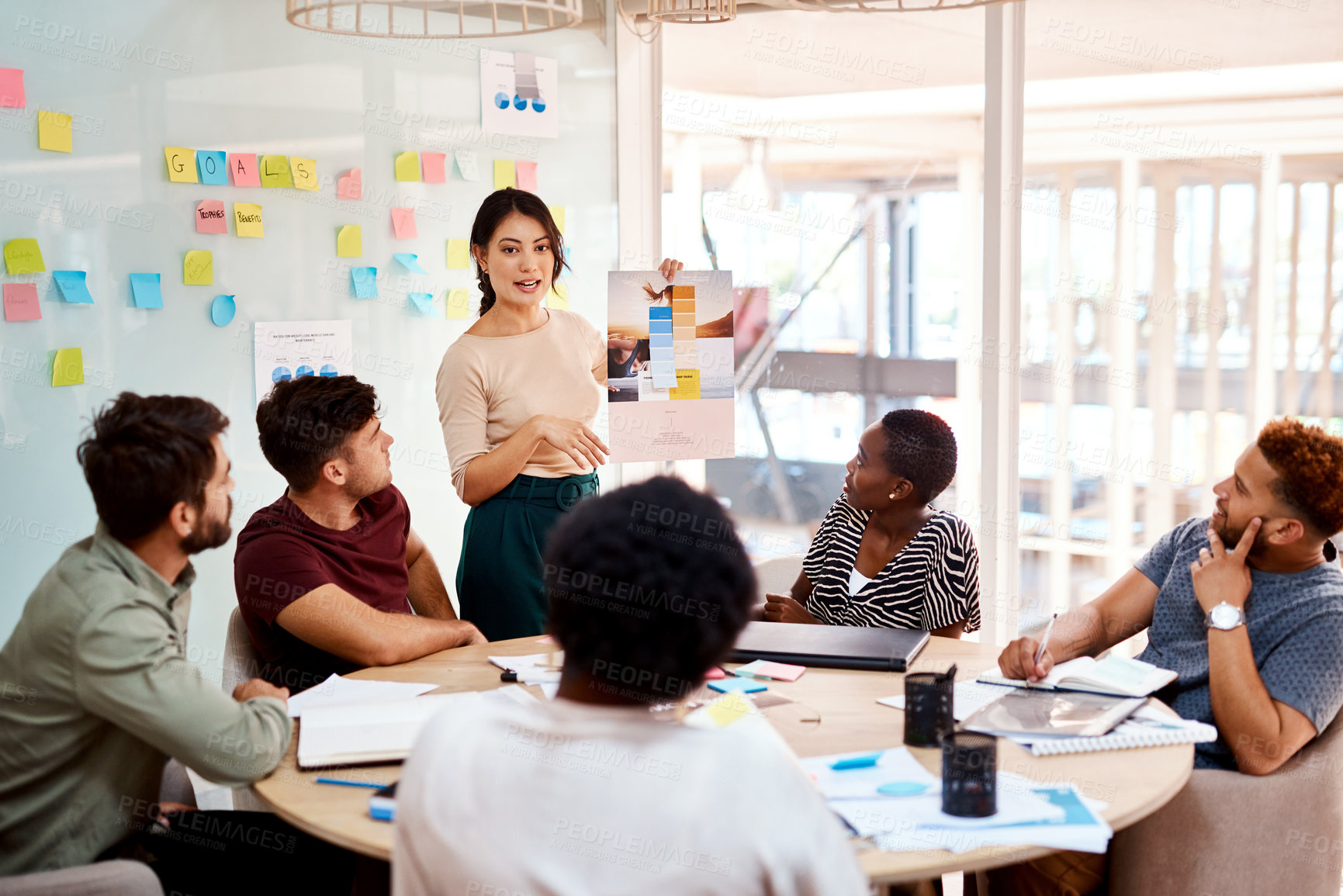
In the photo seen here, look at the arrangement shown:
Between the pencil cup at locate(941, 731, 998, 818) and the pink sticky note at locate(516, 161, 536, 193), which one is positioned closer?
the pencil cup at locate(941, 731, 998, 818)

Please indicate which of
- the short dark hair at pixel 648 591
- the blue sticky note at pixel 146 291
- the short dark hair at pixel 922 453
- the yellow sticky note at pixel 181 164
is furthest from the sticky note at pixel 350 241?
the short dark hair at pixel 648 591

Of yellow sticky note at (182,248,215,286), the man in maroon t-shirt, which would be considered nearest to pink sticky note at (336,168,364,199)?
yellow sticky note at (182,248,215,286)

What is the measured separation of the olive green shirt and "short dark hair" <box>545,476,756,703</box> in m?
0.75

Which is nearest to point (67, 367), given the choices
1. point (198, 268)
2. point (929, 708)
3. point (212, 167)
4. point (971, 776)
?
point (198, 268)

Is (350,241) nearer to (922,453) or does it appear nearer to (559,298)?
(559,298)

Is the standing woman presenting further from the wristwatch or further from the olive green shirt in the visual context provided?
the wristwatch

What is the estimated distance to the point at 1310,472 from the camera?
1.93 metres

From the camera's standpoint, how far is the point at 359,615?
2168mm

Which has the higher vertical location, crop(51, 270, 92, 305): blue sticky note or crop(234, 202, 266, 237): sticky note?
crop(234, 202, 266, 237): sticky note

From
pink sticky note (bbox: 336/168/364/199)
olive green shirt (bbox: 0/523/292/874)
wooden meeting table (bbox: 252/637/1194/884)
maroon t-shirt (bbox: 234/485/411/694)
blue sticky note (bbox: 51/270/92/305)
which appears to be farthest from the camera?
pink sticky note (bbox: 336/168/364/199)

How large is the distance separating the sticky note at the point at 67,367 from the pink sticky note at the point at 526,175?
153 centimetres

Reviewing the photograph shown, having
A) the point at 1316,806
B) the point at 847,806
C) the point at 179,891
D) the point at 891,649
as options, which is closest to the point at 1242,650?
the point at 1316,806

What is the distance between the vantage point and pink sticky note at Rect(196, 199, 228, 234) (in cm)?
293

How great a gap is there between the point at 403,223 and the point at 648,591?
8.62 ft
